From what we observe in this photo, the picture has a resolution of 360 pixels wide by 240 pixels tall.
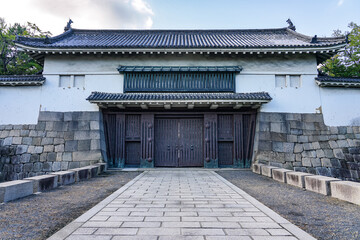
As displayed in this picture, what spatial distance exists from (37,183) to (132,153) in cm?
578

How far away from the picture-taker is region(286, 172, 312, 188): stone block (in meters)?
6.07

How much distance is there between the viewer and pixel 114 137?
431 inches

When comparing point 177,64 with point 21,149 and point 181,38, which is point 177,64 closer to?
point 181,38

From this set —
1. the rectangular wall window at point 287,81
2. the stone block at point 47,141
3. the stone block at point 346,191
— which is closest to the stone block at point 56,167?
the stone block at point 47,141

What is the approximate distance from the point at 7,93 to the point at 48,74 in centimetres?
220

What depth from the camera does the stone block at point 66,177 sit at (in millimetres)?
6306

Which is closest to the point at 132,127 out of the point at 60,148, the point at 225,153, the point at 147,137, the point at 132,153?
the point at 147,137

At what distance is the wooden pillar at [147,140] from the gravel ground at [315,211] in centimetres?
596

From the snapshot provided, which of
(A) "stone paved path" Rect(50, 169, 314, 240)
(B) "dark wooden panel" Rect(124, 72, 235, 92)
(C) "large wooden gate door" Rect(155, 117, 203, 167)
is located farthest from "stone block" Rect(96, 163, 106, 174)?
(A) "stone paved path" Rect(50, 169, 314, 240)

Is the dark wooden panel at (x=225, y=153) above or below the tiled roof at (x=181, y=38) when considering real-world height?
below

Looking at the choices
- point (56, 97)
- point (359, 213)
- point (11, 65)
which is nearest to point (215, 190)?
point (359, 213)

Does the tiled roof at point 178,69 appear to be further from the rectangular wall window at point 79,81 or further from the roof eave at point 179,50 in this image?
the rectangular wall window at point 79,81

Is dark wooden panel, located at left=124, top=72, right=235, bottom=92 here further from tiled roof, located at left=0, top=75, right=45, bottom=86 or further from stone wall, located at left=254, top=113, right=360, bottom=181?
tiled roof, located at left=0, top=75, right=45, bottom=86

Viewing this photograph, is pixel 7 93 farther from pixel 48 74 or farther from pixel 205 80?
pixel 205 80
